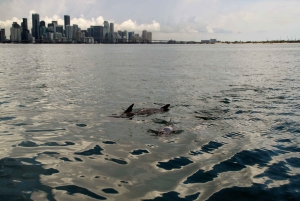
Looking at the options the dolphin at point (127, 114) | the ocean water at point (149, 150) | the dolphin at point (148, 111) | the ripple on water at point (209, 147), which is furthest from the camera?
the dolphin at point (148, 111)

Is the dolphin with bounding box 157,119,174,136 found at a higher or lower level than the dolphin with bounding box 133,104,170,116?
lower

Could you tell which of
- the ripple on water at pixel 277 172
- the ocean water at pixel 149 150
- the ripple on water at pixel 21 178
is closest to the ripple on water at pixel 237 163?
the ocean water at pixel 149 150

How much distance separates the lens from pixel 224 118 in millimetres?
16125

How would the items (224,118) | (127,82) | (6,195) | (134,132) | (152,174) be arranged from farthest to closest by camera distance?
(127,82), (224,118), (134,132), (152,174), (6,195)

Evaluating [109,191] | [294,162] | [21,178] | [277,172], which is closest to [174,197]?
[109,191]

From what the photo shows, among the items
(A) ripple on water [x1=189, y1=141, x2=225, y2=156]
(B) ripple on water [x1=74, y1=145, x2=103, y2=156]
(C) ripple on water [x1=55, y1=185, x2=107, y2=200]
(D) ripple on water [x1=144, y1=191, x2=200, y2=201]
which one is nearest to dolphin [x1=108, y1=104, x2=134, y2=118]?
(B) ripple on water [x1=74, y1=145, x2=103, y2=156]

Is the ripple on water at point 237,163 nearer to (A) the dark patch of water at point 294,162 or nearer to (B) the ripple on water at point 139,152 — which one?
(A) the dark patch of water at point 294,162

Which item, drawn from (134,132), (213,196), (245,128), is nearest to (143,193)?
(213,196)

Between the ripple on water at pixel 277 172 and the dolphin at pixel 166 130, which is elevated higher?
the dolphin at pixel 166 130

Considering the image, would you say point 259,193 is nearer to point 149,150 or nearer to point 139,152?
point 149,150

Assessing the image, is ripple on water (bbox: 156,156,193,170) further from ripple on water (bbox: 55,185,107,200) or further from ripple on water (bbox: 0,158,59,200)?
ripple on water (bbox: 0,158,59,200)

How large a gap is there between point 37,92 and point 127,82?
31.2 feet

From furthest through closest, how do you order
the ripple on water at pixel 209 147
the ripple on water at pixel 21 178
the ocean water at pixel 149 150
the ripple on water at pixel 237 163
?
the ripple on water at pixel 209 147
the ripple on water at pixel 237 163
the ocean water at pixel 149 150
the ripple on water at pixel 21 178

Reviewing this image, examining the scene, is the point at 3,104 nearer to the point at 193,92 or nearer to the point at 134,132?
the point at 134,132
